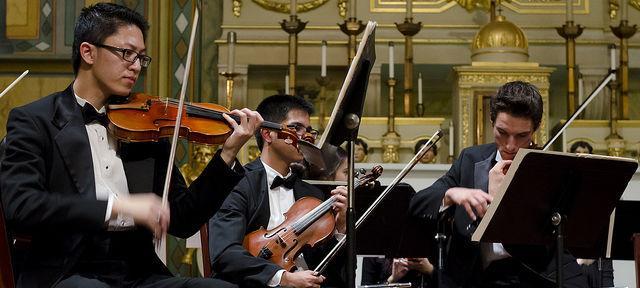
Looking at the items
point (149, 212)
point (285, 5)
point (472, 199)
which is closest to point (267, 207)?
point (472, 199)

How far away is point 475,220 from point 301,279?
2.10ft

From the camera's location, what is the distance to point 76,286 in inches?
118

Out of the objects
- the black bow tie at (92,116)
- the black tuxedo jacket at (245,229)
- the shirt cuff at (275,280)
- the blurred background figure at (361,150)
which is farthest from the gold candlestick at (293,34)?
the black bow tie at (92,116)

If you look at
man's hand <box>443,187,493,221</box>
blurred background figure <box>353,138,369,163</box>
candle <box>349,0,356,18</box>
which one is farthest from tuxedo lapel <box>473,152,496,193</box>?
candle <box>349,0,356,18</box>

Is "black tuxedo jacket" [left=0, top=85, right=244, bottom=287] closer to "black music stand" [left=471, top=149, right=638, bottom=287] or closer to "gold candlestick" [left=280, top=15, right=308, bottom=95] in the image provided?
"black music stand" [left=471, top=149, right=638, bottom=287]

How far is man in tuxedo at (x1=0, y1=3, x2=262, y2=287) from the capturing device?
2996 millimetres

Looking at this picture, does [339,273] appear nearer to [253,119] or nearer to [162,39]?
[253,119]

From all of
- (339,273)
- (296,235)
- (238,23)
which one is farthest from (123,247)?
(238,23)

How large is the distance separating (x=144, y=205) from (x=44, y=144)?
441 mm

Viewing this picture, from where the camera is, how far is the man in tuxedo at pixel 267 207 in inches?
147

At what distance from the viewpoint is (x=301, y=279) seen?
12.0 feet

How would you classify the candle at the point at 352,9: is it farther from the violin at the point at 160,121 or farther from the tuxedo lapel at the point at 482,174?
the violin at the point at 160,121

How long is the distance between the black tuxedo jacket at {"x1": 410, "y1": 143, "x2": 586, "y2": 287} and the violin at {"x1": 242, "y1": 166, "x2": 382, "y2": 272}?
0.25 meters

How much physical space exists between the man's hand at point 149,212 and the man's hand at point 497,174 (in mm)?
1277
